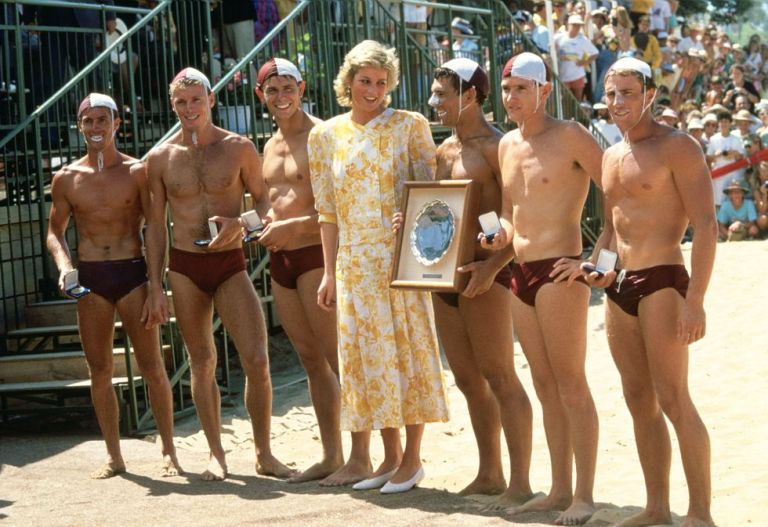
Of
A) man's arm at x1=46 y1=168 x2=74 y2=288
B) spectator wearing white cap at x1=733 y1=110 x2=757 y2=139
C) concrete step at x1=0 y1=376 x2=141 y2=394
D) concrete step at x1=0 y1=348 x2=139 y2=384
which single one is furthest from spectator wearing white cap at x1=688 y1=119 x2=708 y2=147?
man's arm at x1=46 y1=168 x2=74 y2=288

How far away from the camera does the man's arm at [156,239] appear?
295 inches

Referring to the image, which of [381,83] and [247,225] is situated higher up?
[381,83]

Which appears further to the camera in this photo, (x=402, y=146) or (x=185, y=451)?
(x=185, y=451)

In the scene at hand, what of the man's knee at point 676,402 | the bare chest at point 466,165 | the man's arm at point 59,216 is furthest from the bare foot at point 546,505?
the man's arm at point 59,216

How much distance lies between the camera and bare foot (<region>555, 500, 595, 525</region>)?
6.01 m

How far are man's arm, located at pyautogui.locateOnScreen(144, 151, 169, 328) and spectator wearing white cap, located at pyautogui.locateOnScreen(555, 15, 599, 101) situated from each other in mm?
10290

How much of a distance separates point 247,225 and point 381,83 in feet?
3.36

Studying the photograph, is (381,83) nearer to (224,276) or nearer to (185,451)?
(224,276)

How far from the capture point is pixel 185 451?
27.9 ft

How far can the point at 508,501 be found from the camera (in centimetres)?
645

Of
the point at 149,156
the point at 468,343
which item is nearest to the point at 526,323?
the point at 468,343

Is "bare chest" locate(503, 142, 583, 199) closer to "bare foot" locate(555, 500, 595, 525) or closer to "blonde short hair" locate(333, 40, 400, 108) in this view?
"blonde short hair" locate(333, 40, 400, 108)

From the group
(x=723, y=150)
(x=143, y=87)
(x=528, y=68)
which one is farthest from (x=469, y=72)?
(x=723, y=150)

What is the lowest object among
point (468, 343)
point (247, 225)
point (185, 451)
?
point (185, 451)
